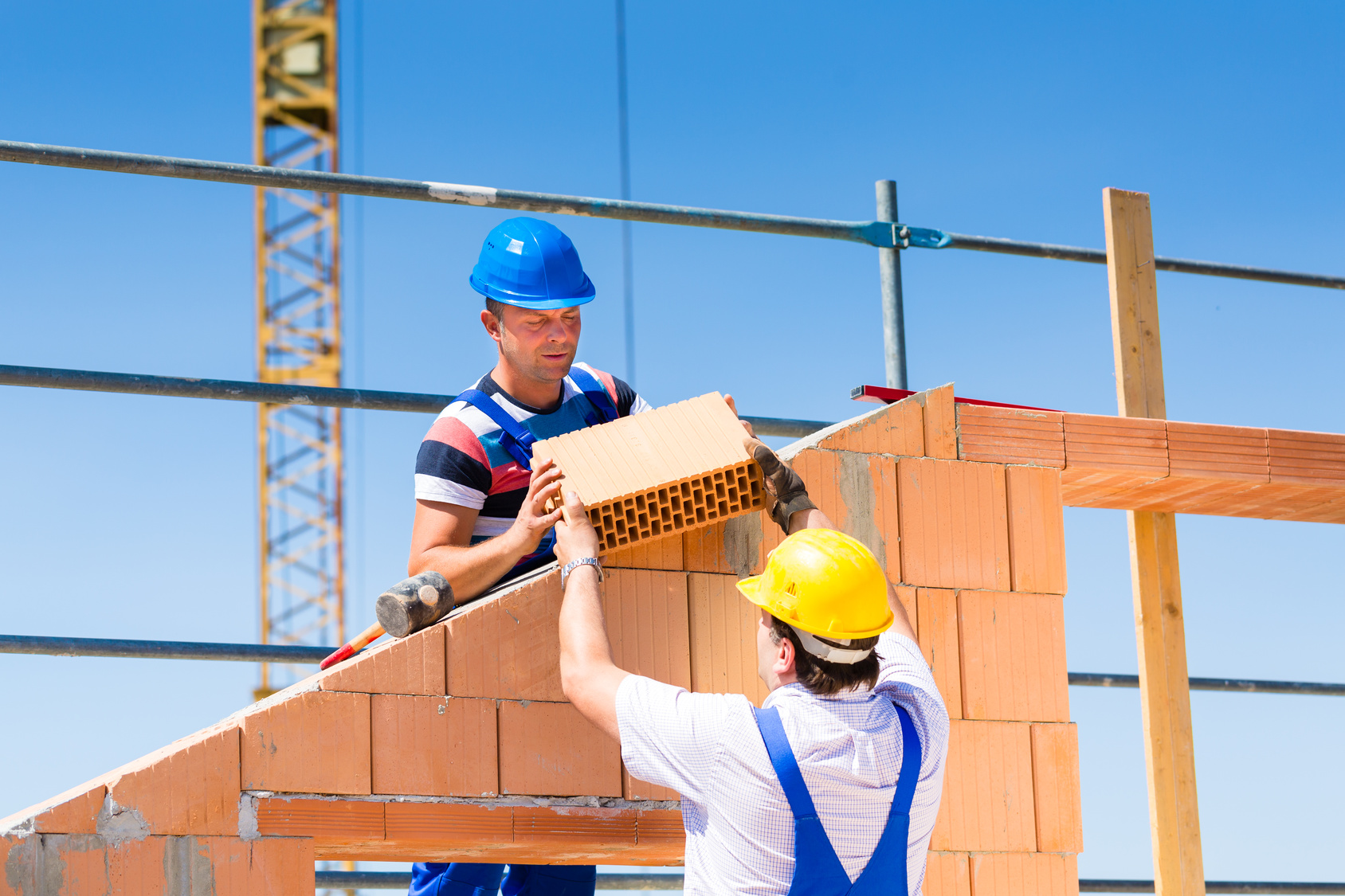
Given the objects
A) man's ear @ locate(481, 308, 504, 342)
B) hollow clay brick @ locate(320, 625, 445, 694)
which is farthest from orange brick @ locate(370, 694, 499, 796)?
man's ear @ locate(481, 308, 504, 342)

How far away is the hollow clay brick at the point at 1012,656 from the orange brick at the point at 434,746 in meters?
1.26

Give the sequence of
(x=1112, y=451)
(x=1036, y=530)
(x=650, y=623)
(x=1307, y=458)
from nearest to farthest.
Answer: (x=650, y=623) < (x=1036, y=530) < (x=1112, y=451) < (x=1307, y=458)

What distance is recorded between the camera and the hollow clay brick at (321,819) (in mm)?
2688

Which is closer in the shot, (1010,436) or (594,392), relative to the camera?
(594,392)

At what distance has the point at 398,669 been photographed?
2.84m

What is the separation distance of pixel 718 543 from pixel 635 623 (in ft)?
1.00

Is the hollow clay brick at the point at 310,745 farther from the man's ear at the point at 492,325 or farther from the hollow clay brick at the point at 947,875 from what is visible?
the hollow clay brick at the point at 947,875

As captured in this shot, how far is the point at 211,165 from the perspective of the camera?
3.72m

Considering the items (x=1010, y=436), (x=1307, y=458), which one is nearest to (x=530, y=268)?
(x=1010, y=436)

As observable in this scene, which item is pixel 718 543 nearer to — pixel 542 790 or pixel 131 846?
pixel 542 790

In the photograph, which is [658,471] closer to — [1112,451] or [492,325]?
[492,325]

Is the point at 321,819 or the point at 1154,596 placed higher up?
the point at 1154,596

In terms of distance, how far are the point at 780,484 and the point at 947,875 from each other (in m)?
1.10

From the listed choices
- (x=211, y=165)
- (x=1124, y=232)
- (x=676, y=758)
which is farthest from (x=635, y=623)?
(x=1124, y=232)
